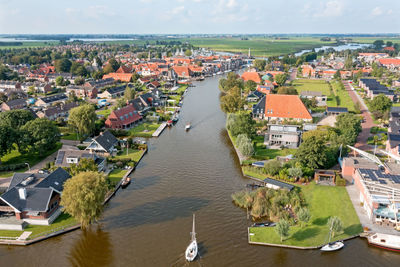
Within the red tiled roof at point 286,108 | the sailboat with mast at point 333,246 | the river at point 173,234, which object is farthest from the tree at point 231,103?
the sailboat with mast at point 333,246

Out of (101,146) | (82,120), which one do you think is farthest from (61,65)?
(101,146)

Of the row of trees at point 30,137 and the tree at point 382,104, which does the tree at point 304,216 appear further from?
the tree at point 382,104

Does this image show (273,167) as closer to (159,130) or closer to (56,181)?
(56,181)

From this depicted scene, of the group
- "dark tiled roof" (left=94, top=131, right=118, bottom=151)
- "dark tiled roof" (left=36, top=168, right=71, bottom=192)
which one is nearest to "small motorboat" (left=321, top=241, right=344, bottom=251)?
"dark tiled roof" (left=36, top=168, right=71, bottom=192)

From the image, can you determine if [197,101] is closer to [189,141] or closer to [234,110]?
[234,110]

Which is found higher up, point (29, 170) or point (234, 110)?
point (234, 110)

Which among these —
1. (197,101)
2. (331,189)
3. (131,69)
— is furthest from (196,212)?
(131,69)

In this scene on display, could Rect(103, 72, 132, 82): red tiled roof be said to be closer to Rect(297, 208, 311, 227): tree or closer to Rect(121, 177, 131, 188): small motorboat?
Rect(121, 177, 131, 188): small motorboat
